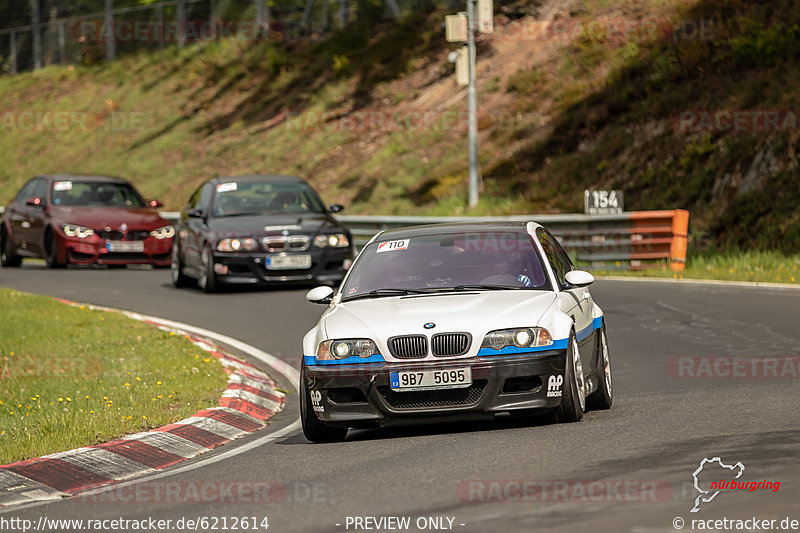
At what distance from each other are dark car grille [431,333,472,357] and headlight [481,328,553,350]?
114 millimetres

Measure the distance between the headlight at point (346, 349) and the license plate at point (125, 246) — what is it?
16122 millimetres

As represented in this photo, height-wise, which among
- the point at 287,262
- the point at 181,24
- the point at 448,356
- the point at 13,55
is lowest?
the point at 287,262

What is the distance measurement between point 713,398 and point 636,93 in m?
20.9

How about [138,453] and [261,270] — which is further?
[261,270]

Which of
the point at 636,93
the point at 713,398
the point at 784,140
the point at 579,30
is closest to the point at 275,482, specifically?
the point at 713,398

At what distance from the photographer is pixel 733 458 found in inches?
285

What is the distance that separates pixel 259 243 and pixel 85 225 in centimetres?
565

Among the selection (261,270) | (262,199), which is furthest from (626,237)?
(261,270)

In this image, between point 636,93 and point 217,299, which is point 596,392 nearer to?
point 217,299

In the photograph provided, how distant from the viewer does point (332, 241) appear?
20.3 m

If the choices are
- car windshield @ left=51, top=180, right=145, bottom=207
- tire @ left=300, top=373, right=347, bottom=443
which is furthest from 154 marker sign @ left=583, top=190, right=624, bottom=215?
tire @ left=300, top=373, right=347, bottom=443

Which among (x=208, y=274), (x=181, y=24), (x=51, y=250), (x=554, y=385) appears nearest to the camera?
(x=554, y=385)

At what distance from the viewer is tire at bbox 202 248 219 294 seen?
20.2 m

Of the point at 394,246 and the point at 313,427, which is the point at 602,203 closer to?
the point at 394,246
